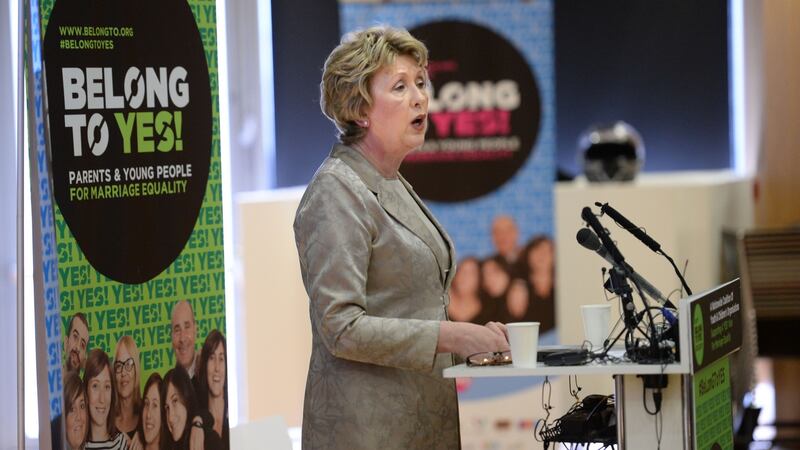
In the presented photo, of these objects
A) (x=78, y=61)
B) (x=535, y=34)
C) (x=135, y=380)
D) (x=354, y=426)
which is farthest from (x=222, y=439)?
(x=535, y=34)

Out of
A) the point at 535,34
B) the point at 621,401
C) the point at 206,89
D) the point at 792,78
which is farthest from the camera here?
the point at 792,78

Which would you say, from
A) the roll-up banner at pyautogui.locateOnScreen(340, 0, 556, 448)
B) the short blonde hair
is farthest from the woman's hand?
the roll-up banner at pyautogui.locateOnScreen(340, 0, 556, 448)

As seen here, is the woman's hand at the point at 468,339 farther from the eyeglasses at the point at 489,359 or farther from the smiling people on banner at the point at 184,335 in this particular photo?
the smiling people on banner at the point at 184,335

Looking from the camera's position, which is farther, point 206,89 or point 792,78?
point 792,78

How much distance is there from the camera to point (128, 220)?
116 inches

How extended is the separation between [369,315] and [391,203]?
244mm

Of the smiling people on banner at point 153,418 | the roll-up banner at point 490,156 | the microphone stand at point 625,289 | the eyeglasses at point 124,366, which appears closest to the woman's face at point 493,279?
the roll-up banner at point 490,156

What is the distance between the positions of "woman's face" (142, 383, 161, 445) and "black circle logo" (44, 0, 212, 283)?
0.29m

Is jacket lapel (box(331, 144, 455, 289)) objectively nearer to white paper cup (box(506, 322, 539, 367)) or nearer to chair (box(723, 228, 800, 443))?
white paper cup (box(506, 322, 539, 367))

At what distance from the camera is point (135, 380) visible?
3.02m

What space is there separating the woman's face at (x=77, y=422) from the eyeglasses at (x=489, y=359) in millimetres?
969

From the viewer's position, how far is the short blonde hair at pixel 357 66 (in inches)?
103

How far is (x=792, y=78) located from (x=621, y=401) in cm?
435

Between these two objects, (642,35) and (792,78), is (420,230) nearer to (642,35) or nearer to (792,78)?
(792,78)
